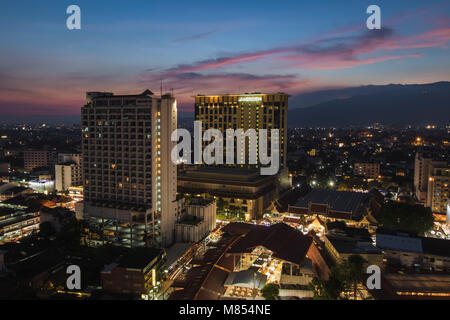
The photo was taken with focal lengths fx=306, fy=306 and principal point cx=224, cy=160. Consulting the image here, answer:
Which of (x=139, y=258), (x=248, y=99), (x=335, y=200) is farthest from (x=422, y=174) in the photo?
(x=139, y=258)

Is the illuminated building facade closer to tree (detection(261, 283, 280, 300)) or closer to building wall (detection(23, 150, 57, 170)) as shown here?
tree (detection(261, 283, 280, 300))

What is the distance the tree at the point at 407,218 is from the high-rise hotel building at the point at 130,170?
21641mm

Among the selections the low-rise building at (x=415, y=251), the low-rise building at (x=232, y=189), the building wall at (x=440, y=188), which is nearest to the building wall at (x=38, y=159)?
the low-rise building at (x=232, y=189)

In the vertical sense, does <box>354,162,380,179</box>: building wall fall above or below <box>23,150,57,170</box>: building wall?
below

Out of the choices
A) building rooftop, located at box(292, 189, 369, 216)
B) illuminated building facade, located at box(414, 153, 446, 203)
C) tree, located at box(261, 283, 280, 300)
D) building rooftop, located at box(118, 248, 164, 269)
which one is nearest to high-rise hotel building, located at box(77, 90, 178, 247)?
building rooftop, located at box(118, 248, 164, 269)

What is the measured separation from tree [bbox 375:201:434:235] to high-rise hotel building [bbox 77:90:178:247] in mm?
21641

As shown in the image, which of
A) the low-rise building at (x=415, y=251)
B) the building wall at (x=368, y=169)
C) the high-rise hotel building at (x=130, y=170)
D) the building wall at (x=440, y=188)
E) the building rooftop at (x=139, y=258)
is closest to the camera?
the building rooftop at (x=139, y=258)

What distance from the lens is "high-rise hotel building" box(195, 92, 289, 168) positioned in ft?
165

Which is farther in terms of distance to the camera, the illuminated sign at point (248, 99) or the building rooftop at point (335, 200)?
the illuminated sign at point (248, 99)

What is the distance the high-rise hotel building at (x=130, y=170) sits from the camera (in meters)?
27.4

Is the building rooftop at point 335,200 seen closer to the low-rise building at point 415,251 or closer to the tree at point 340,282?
the low-rise building at point 415,251

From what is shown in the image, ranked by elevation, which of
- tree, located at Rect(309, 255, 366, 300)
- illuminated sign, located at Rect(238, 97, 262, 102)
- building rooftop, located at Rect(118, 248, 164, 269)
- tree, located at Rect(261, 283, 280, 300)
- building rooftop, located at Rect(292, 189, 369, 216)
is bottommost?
tree, located at Rect(261, 283, 280, 300)
